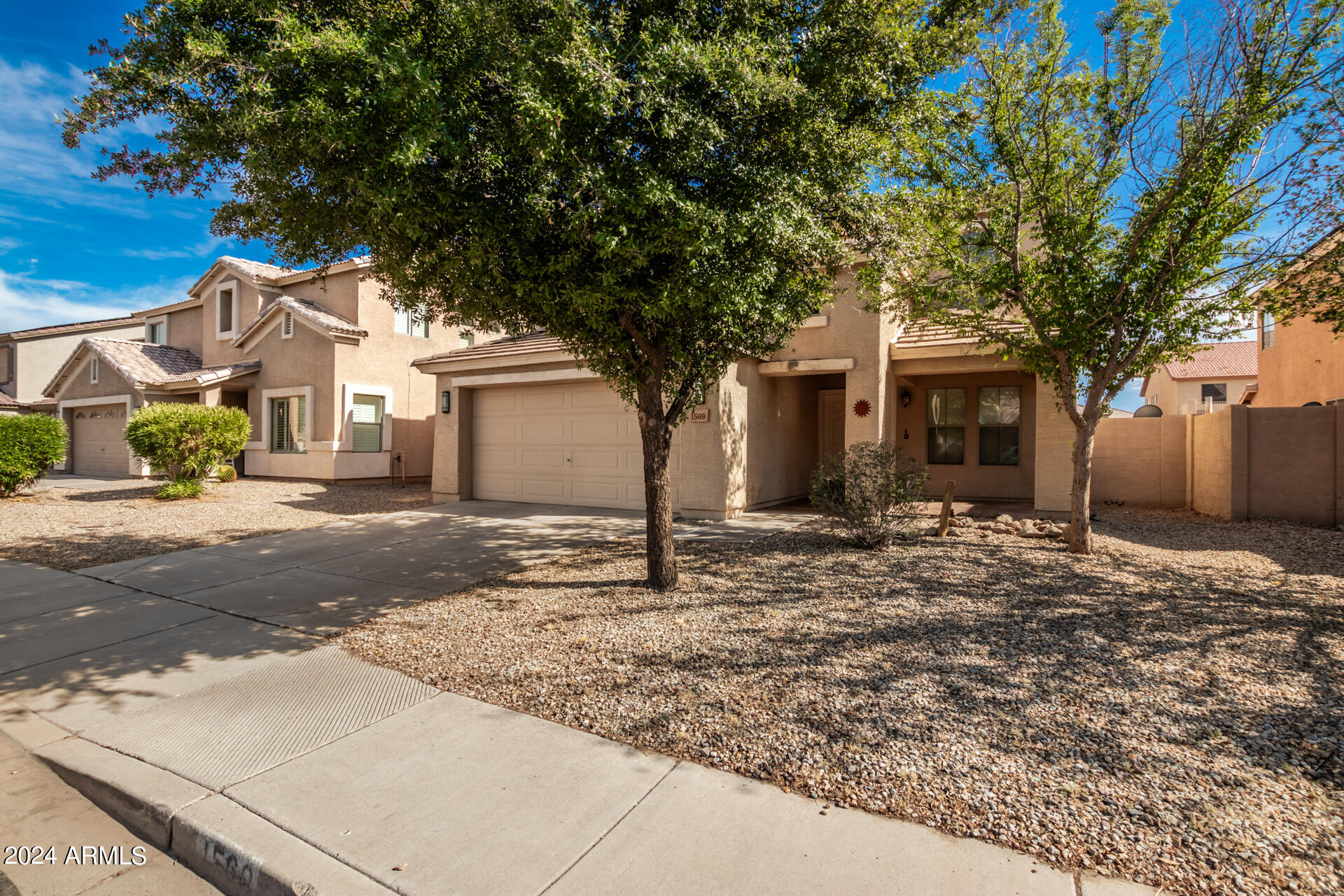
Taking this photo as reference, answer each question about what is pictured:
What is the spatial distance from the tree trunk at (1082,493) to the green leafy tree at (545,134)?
4.32 metres

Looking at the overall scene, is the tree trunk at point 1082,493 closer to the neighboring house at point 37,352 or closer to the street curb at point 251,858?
the street curb at point 251,858

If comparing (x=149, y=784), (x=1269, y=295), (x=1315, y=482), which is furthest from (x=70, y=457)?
(x=1315, y=482)

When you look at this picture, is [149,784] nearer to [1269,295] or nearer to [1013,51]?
[1013,51]

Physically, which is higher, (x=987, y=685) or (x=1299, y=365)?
(x=1299, y=365)

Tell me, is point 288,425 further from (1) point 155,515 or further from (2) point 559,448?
(2) point 559,448

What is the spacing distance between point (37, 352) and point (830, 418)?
3476cm

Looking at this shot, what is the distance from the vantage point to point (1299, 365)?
14672 millimetres

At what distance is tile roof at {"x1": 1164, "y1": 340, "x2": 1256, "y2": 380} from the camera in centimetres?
2891

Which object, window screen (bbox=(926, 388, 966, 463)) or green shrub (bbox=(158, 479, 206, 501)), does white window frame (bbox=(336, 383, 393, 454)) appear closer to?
green shrub (bbox=(158, 479, 206, 501))

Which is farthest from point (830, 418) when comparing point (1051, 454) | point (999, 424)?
point (1051, 454)

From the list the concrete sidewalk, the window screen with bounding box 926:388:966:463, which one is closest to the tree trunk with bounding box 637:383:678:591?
the concrete sidewalk

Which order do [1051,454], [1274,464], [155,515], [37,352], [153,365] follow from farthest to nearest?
1. [37,352]
2. [153,365]
3. [155,515]
4. [1051,454]
5. [1274,464]

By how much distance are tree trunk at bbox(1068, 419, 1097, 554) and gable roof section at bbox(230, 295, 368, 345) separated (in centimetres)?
1625

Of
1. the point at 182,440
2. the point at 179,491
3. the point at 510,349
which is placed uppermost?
the point at 510,349
